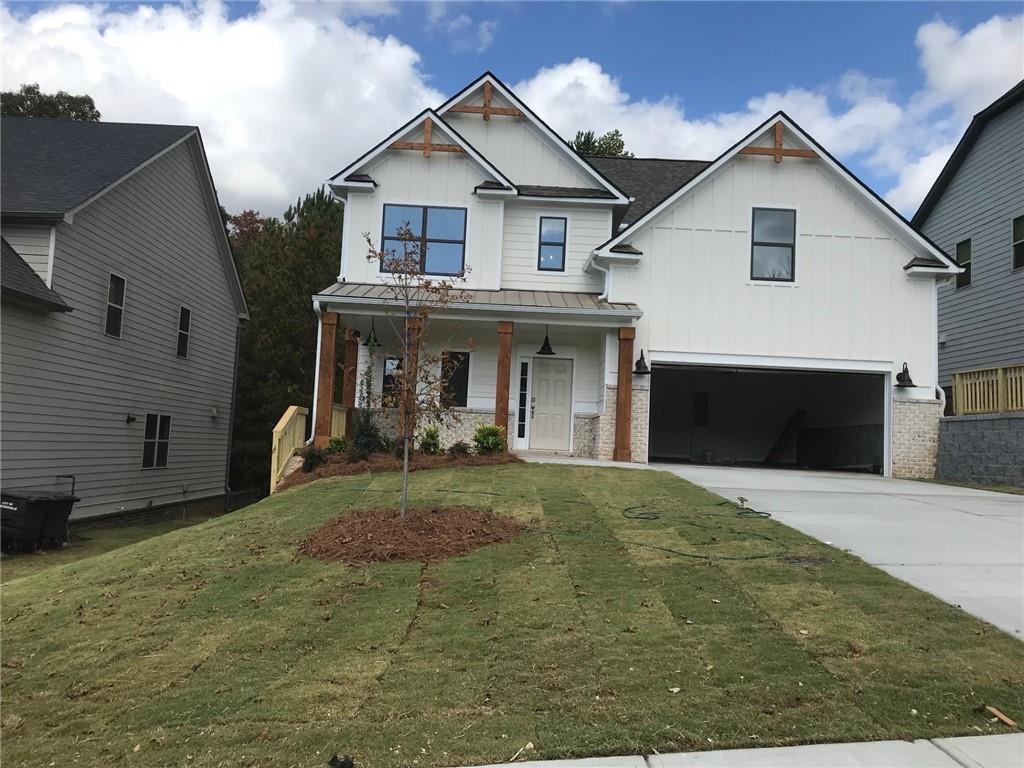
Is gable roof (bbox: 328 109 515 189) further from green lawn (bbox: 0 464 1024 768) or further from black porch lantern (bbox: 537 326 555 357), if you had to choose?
green lawn (bbox: 0 464 1024 768)

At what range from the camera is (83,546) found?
12023 mm

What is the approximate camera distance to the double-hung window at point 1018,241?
55.1ft

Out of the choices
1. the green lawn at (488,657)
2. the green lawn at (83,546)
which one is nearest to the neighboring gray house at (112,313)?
the green lawn at (83,546)

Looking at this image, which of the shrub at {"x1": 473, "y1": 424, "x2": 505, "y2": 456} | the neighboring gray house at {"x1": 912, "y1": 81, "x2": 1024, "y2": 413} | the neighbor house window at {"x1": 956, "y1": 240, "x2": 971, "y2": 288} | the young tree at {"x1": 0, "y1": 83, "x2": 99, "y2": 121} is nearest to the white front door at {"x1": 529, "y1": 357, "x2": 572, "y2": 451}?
the shrub at {"x1": 473, "y1": 424, "x2": 505, "y2": 456}

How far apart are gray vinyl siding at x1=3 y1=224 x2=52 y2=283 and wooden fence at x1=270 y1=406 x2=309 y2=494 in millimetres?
4853

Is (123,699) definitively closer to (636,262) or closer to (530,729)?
(530,729)

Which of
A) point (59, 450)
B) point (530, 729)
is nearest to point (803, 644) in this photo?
point (530, 729)

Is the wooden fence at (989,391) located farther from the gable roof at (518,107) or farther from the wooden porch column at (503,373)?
the wooden porch column at (503,373)

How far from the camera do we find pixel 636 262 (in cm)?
1520

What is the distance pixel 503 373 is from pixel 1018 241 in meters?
13.1

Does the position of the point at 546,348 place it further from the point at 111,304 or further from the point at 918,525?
the point at 111,304

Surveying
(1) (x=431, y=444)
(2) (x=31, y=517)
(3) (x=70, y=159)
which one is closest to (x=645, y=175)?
(1) (x=431, y=444)

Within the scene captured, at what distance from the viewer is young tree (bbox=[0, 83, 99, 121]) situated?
91.7 ft

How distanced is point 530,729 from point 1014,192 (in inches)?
764
